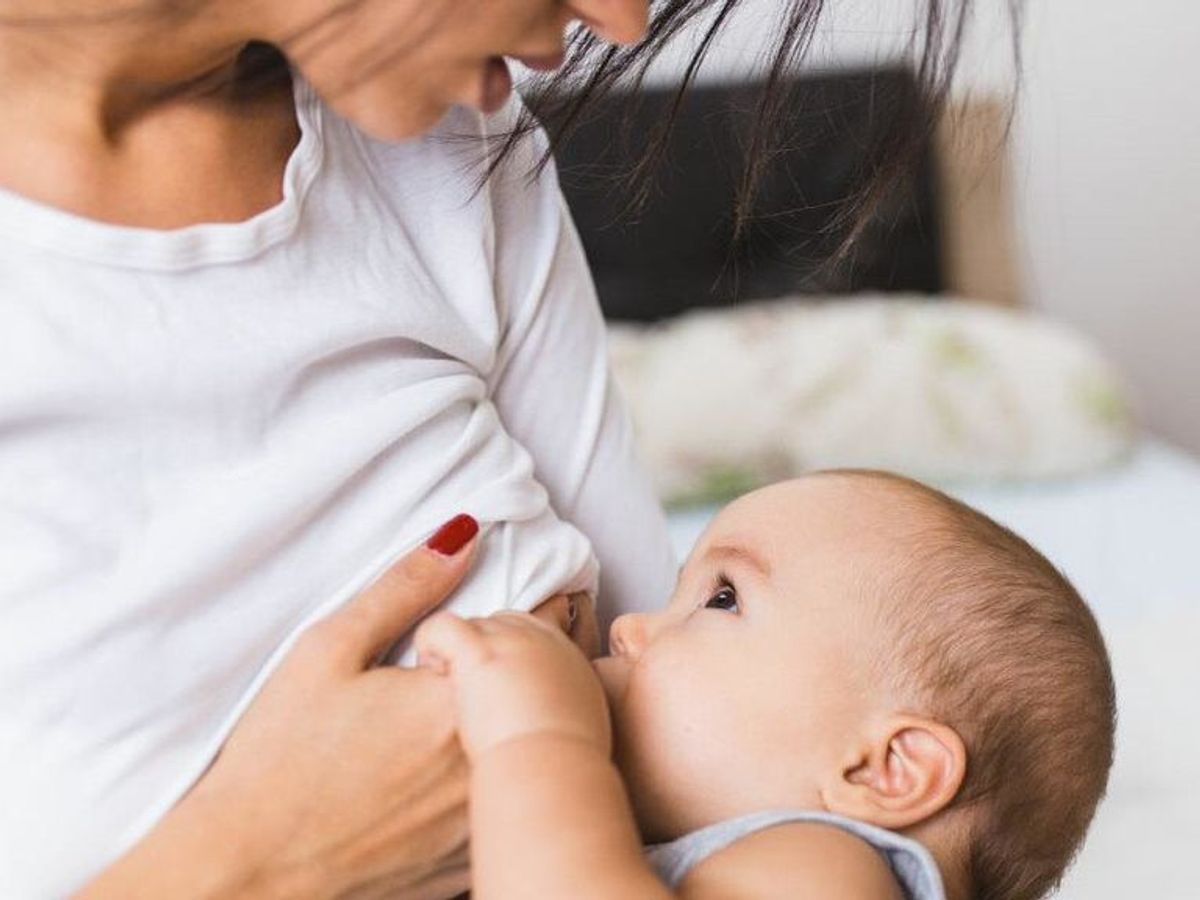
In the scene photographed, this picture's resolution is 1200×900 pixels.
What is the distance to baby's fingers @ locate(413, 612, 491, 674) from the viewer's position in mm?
919

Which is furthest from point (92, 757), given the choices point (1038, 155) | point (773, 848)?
point (1038, 155)

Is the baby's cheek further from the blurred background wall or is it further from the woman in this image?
the blurred background wall

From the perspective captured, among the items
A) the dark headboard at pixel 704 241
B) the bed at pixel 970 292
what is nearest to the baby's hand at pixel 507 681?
the bed at pixel 970 292

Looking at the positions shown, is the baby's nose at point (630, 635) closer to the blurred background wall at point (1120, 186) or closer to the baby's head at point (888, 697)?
the baby's head at point (888, 697)

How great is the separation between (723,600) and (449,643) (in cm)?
22

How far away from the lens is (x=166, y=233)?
919 millimetres

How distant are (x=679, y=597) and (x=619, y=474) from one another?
14cm

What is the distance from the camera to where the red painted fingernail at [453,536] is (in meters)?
0.97

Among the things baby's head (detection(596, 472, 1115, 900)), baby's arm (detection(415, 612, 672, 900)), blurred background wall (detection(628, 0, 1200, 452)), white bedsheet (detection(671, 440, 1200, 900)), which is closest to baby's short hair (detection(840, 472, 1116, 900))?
baby's head (detection(596, 472, 1115, 900))

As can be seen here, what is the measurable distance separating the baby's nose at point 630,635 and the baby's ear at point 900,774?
0.15 meters

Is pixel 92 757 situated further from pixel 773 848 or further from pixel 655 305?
pixel 655 305

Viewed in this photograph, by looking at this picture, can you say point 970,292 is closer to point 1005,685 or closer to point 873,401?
point 873,401

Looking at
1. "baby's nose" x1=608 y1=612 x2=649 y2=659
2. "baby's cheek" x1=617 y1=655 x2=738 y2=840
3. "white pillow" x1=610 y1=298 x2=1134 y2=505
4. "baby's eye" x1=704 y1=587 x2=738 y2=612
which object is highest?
"baby's eye" x1=704 y1=587 x2=738 y2=612

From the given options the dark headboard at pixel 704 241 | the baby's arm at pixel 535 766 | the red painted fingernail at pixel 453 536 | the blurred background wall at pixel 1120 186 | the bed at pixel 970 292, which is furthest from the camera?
the blurred background wall at pixel 1120 186
